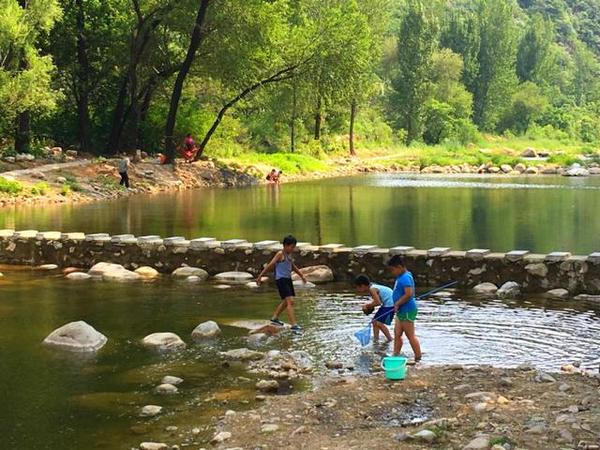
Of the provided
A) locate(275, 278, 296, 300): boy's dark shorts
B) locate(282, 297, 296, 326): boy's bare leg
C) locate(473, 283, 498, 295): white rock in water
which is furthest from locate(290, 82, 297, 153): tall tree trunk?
locate(282, 297, 296, 326): boy's bare leg

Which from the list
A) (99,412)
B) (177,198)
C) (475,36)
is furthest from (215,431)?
(475,36)

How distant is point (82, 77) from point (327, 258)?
3109cm

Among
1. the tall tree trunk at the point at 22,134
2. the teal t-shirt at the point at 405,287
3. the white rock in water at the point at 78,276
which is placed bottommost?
the white rock in water at the point at 78,276

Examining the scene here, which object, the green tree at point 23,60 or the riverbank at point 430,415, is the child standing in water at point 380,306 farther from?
the green tree at point 23,60

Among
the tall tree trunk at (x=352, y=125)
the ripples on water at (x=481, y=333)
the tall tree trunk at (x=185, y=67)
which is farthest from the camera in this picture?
the tall tree trunk at (x=352, y=125)

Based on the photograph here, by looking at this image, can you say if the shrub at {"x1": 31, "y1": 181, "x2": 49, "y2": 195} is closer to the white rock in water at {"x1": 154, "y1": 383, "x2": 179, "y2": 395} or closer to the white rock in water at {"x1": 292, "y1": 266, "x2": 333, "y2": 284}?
the white rock in water at {"x1": 292, "y1": 266, "x2": 333, "y2": 284}

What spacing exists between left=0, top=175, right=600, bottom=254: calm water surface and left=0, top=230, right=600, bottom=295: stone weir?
15.3ft

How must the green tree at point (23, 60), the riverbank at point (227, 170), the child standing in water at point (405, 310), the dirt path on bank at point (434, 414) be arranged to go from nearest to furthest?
the dirt path on bank at point (434, 414) → the child standing in water at point (405, 310) → the green tree at point (23, 60) → the riverbank at point (227, 170)

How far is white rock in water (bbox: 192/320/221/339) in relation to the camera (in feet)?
45.6

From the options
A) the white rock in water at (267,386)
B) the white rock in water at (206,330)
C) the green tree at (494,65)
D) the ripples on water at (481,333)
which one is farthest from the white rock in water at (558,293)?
the green tree at (494,65)

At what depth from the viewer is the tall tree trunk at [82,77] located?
151ft

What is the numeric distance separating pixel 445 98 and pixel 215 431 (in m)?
91.8

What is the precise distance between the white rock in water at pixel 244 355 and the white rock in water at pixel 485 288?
6.43m

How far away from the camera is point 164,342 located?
1332 cm
